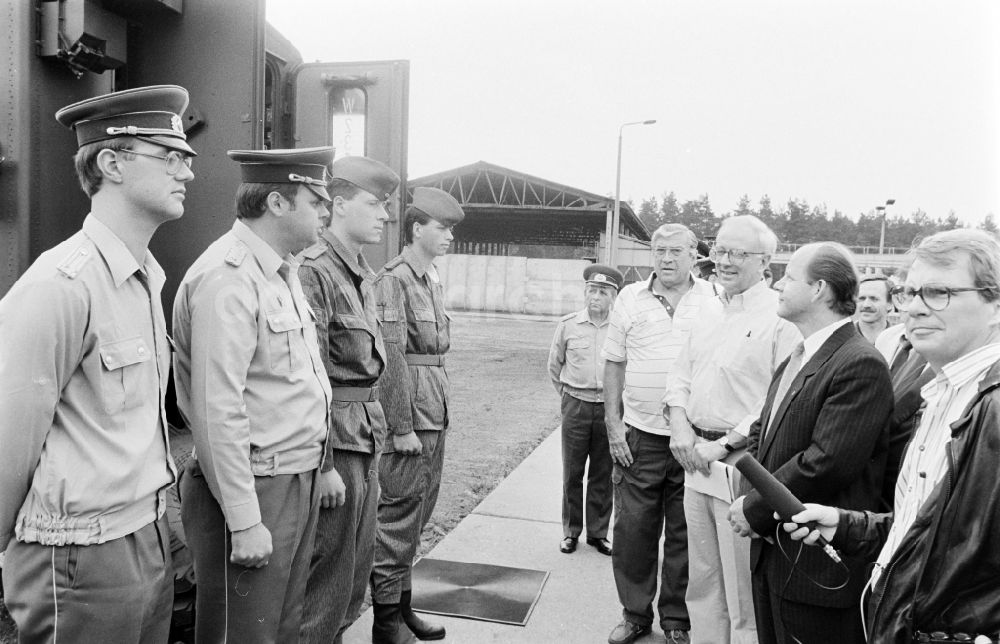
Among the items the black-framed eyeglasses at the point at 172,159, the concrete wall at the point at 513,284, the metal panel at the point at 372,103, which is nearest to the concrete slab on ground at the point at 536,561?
the metal panel at the point at 372,103

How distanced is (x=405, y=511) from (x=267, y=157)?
183 cm

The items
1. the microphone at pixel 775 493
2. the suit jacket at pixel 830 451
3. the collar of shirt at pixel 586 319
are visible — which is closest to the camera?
the microphone at pixel 775 493

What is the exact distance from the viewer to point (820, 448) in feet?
7.93

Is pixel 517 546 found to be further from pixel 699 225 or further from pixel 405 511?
pixel 699 225

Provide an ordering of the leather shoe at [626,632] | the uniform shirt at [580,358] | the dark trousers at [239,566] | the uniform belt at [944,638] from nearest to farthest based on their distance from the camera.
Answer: the uniform belt at [944,638]
the dark trousers at [239,566]
the leather shoe at [626,632]
the uniform shirt at [580,358]

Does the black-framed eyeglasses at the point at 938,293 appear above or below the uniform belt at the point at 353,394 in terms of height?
above

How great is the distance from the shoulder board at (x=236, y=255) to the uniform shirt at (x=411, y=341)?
1.16 meters

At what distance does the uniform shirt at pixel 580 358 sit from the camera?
5.21 metres

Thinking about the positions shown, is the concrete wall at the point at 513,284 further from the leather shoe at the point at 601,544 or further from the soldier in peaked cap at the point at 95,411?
the soldier in peaked cap at the point at 95,411

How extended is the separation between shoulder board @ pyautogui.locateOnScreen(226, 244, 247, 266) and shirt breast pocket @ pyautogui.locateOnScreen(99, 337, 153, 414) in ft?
1.57

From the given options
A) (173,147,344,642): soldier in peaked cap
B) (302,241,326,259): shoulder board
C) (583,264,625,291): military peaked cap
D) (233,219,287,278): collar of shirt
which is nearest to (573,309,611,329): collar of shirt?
(583,264,625,291): military peaked cap

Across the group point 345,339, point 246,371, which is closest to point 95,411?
point 246,371

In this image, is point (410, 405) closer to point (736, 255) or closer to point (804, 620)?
point (736, 255)

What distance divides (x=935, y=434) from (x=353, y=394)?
1991 millimetres
